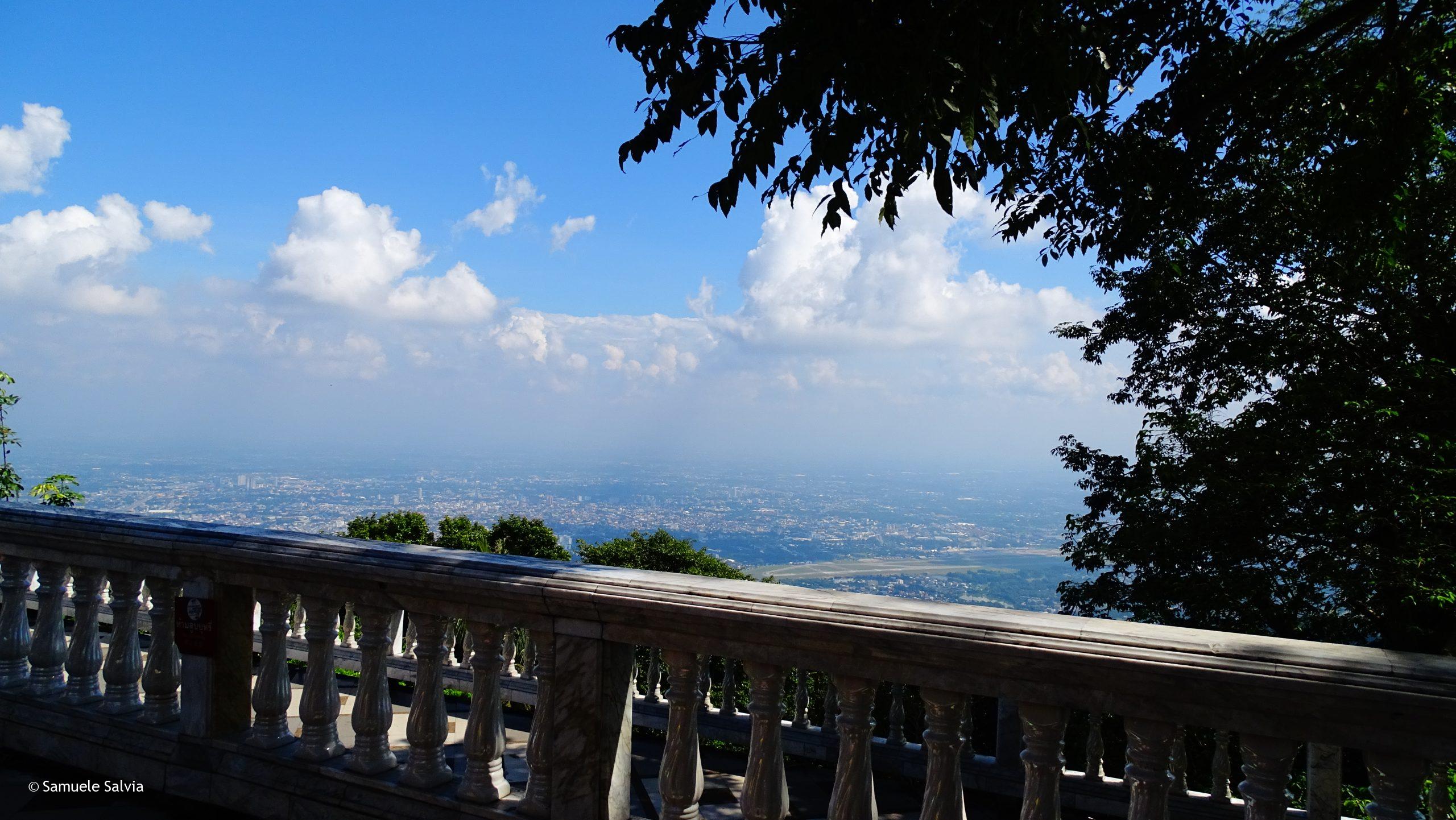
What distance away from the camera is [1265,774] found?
5.92 feet

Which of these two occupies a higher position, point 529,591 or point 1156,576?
point 529,591

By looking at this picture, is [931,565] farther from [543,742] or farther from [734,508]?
[543,742]

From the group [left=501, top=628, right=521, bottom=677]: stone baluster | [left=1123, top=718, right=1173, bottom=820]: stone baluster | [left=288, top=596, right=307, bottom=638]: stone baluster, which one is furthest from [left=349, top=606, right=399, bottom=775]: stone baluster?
[left=288, top=596, right=307, bottom=638]: stone baluster

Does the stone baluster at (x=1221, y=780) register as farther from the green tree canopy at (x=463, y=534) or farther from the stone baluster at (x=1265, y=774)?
the green tree canopy at (x=463, y=534)

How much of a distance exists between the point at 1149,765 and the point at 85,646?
4081 mm

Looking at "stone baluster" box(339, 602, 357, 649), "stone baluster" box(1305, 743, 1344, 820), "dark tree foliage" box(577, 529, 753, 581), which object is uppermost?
"stone baluster" box(1305, 743, 1344, 820)

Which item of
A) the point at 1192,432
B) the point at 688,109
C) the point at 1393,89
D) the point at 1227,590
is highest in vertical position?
the point at 1393,89

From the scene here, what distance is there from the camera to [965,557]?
142 feet

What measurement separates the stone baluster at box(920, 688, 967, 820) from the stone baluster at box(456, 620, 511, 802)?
137 centimetres

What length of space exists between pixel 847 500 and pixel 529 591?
Result: 79394mm

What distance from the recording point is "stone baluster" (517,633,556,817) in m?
2.59

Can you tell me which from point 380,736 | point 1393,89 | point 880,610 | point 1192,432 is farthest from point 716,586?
point 1192,432

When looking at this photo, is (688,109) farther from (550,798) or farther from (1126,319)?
(1126,319)

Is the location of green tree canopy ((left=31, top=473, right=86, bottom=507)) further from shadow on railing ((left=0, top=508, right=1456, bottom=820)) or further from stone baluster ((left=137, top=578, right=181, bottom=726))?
stone baluster ((left=137, top=578, right=181, bottom=726))
